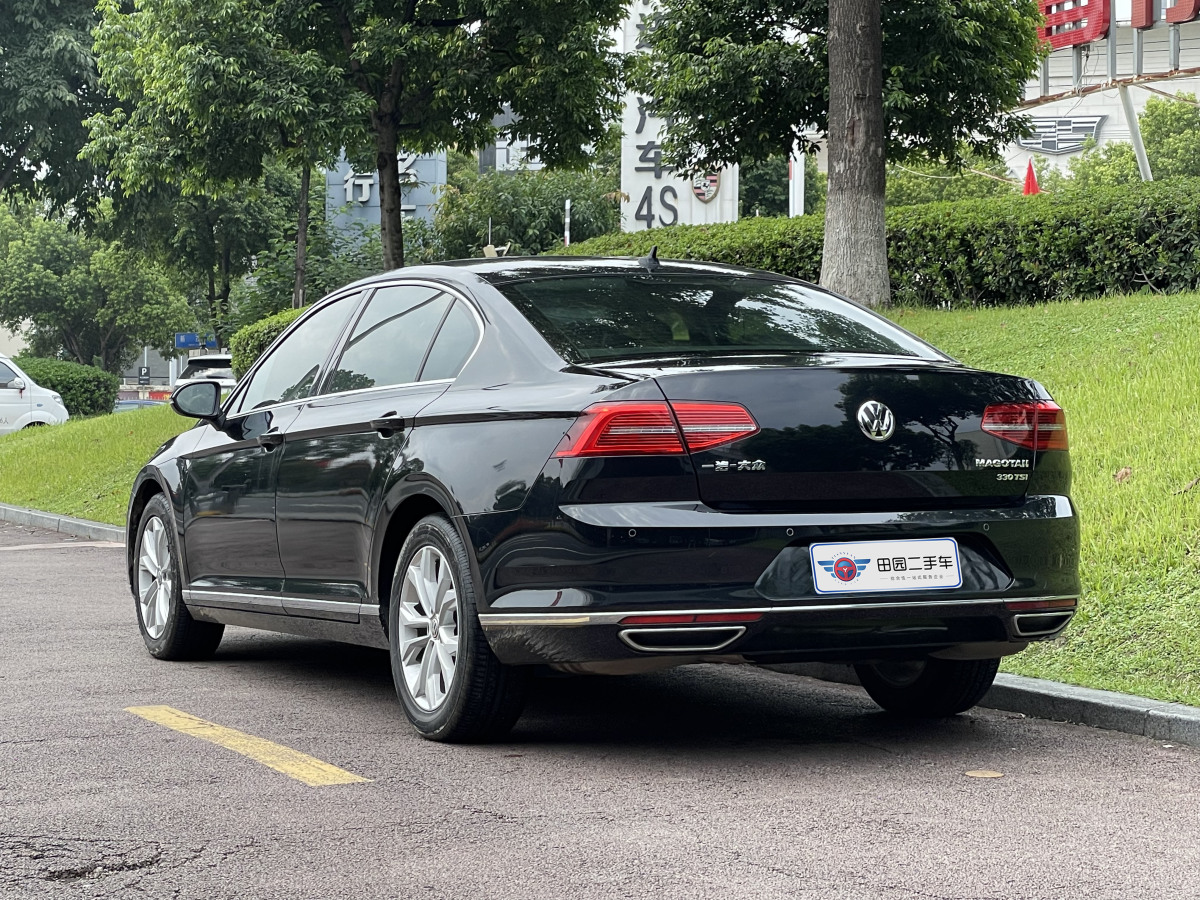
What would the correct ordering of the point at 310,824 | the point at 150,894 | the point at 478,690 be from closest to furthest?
the point at 150,894 < the point at 310,824 < the point at 478,690

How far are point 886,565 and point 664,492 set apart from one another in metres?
0.71

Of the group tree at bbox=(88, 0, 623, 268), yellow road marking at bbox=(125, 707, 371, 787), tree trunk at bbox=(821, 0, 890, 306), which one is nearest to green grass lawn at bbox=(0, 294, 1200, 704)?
tree trunk at bbox=(821, 0, 890, 306)

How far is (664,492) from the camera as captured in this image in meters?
4.92

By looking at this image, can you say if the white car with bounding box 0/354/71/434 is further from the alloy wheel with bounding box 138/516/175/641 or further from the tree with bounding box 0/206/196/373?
the tree with bounding box 0/206/196/373

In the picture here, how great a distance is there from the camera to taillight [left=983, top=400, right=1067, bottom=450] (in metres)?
5.31

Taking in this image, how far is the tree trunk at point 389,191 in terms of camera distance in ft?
68.5

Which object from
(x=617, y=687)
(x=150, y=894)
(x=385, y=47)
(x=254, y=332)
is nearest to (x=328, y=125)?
(x=385, y=47)

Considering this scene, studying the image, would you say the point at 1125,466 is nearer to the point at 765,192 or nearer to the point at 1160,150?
the point at 765,192

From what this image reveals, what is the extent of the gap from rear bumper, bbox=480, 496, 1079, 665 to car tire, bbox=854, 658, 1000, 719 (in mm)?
794

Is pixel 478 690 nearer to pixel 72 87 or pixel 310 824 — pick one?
pixel 310 824

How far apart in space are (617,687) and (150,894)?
3.30 metres

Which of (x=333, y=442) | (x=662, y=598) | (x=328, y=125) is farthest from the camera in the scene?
(x=328, y=125)

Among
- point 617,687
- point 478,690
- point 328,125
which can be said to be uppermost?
point 328,125

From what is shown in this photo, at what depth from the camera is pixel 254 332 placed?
22125mm
